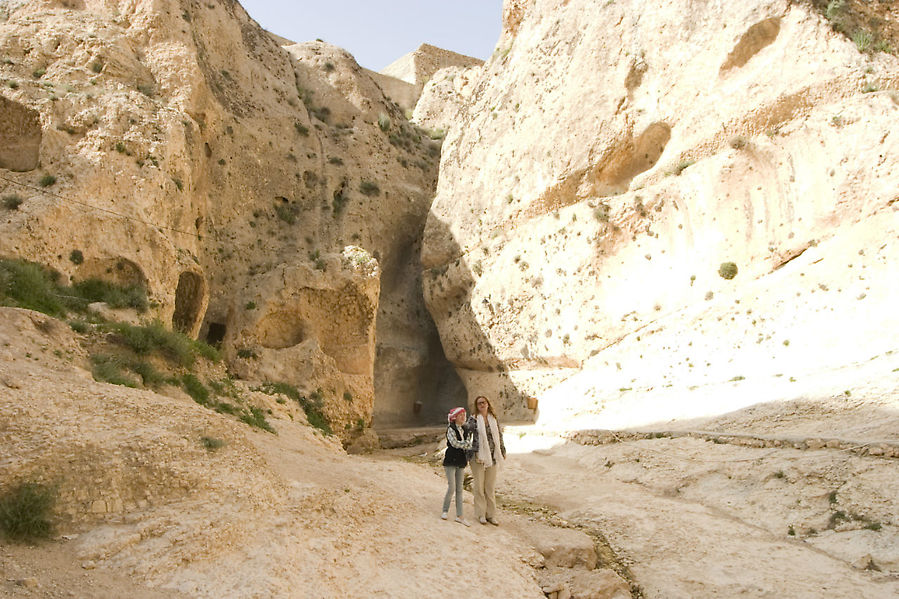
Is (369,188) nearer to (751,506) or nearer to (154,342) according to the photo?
(154,342)

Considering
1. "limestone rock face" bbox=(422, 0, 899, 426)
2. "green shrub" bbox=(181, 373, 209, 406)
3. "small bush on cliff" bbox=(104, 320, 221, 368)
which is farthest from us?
"limestone rock face" bbox=(422, 0, 899, 426)

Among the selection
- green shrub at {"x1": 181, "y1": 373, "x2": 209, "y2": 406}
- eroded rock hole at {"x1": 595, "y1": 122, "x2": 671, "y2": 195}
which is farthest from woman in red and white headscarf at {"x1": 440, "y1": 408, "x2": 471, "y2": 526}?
eroded rock hole at {"x1": 595, "y1": 122, "x2": 671, "y2": 195}

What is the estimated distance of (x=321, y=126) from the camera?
2486cm

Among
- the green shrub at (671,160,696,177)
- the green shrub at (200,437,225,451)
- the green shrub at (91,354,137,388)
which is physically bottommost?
the green shrub at (200,437,225,451)

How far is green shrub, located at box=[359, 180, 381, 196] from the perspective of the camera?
80.1ft

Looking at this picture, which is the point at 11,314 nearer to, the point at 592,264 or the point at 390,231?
the point at 592,264

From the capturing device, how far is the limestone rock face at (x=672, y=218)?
13.5 m

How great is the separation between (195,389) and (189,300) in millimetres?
6210

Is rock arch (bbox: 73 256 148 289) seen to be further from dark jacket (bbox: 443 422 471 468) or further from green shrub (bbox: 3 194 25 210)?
dark jacket (bbox: 443 422 471 468)

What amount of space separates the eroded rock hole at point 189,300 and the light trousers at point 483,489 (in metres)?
10.9

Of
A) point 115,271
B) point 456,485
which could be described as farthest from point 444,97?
point 456,485

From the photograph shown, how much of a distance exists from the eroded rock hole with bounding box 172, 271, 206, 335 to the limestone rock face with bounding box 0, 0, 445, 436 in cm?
4

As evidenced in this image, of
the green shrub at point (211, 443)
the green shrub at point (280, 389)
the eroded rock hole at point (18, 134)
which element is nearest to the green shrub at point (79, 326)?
the green shrub at point (211, 443)

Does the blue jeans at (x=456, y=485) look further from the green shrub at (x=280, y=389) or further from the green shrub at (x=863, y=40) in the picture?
the green shrub at (x=863, y=40)
